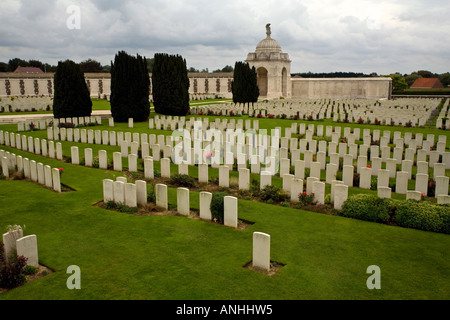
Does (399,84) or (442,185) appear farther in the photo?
(399,84)

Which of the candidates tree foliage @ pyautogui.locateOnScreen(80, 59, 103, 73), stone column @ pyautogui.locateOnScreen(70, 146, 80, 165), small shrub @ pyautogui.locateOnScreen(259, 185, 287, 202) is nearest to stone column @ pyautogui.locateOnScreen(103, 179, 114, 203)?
small shrub @ pyautogui.locateOnScreen(259, 185, 287, 202)

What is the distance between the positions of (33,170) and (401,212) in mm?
10365

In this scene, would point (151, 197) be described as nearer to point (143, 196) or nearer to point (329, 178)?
point (143, 196)

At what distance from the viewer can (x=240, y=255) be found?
22.1ft

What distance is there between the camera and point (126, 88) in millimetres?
24234

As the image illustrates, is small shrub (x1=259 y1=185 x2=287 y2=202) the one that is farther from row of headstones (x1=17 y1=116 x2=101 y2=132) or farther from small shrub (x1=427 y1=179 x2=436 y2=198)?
row of headstones (x1=17 y1=116 x2=101 y2=132)

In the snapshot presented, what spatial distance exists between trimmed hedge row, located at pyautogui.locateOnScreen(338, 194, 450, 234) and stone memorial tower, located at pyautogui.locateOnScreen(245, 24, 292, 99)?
1690 inches

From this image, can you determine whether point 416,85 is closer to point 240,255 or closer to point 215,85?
point 215,85

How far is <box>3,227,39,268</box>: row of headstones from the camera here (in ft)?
19.7

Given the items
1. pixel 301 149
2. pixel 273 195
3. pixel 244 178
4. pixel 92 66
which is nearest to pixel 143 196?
pixel 244 178

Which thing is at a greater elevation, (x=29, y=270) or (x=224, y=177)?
(x=224, y=177)

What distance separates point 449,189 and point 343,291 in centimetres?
657

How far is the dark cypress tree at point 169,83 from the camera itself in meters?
26.4
